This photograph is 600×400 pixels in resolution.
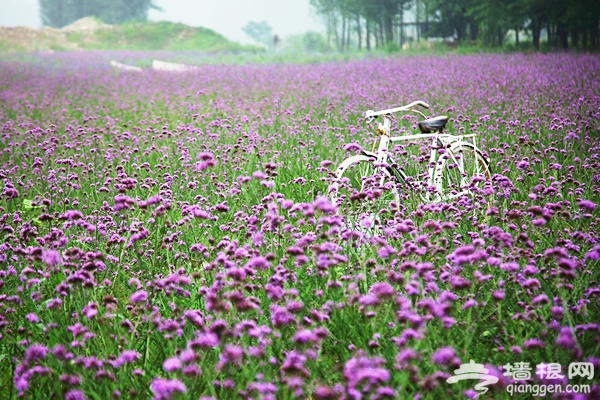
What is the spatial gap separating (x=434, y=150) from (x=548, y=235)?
4.57 feet

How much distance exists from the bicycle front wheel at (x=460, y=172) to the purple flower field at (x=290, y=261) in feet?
0.43

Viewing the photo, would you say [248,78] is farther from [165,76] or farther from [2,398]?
[2,398]

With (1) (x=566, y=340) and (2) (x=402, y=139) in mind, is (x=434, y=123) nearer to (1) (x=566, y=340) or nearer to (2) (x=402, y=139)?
(2) (x=402, y=139)

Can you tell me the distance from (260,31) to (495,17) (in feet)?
332

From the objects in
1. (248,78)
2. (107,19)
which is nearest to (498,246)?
(248,78)

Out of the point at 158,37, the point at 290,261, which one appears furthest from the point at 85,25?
the point at 290,261

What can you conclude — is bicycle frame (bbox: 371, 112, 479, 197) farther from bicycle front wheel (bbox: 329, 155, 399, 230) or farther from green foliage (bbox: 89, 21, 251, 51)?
green foliage (bbox: 89, 21, 251, 51)

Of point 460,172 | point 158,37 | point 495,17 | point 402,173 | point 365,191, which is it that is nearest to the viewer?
point 365,191

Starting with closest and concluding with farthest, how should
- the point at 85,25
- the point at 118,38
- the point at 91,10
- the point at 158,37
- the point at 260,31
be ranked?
the point at 118,38 → the point at 158,37 → the point at 85,25 → the point at 91,10 → the point at 260,31

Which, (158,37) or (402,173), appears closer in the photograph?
(402,173)

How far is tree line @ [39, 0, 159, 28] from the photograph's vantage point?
7019 centimetres

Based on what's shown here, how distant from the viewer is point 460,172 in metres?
4.55

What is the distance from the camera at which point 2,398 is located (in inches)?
96.7

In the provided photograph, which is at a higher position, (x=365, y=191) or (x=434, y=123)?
(x=434, y=123)
